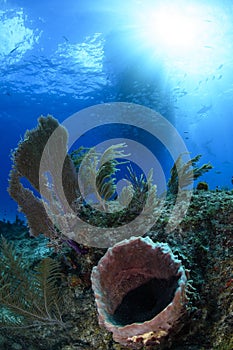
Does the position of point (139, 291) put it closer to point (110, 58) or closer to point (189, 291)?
point (189, 291)

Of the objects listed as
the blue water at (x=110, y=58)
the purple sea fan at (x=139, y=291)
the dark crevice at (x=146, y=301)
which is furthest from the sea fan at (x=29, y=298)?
the blue water at (x=110, y=58)

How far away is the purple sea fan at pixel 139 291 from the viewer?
7.60ft

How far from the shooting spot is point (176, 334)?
2602 millimetres

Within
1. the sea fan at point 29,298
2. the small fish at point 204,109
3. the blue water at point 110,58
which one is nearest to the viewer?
the sea fan at point 29,298

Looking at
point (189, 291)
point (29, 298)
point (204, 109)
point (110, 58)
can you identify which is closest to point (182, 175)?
point (189, 291)

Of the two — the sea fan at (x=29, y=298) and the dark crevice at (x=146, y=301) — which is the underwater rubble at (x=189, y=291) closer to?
the sea fan at (x=29, y=298)

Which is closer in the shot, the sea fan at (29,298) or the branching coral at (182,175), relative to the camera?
the sea fan at (29,298)

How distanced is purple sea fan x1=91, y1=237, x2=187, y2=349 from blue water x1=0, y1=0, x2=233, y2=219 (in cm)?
1270

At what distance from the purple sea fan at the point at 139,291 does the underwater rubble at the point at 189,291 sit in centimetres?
23

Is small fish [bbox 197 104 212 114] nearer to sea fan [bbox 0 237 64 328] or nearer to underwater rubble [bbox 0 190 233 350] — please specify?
underwater rubble [bbox 0 190 233 350]

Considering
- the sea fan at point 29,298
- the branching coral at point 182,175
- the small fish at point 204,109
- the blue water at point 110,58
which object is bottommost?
the sea fan at point 29,298

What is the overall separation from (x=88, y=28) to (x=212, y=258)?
17.1 metres

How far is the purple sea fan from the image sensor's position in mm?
2316

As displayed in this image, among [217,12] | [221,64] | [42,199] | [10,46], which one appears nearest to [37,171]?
[42,199]
